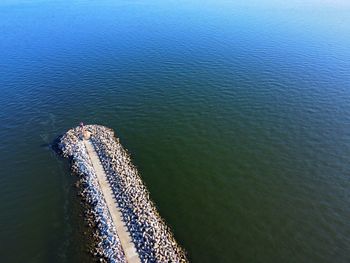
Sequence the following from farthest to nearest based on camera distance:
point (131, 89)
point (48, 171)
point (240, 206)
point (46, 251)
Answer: point (131, 89), point (48, 171), point (240, 206), point (46, 251)

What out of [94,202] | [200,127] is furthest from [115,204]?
[200,127]

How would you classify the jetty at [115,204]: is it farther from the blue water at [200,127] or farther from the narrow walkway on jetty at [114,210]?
the blue water at [200,127]

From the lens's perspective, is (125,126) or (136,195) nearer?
(136,195)

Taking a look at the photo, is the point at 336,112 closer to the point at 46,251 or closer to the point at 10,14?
the point at 46,251

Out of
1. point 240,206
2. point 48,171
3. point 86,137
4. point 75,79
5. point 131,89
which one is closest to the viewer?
point 240,206

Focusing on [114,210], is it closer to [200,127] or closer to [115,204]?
[115,204]

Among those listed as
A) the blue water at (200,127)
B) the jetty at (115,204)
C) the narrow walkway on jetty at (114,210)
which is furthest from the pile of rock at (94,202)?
the blue water at (200,127)

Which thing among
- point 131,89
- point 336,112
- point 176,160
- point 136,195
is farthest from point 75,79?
point 336,112
